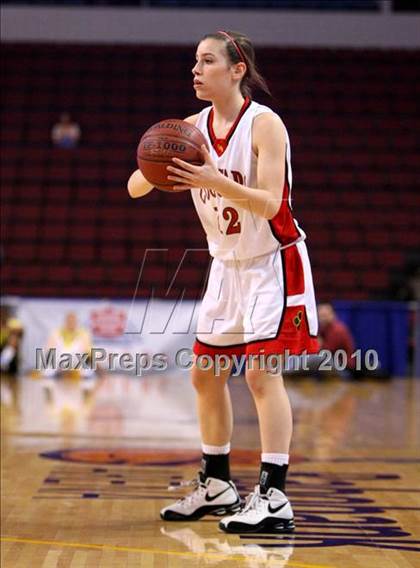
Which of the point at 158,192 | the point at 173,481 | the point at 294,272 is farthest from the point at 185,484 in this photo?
the point at 158,192

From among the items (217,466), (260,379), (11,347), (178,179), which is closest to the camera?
(178,179)

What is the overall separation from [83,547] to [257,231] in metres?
1.20

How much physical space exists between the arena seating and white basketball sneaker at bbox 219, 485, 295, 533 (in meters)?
9.60

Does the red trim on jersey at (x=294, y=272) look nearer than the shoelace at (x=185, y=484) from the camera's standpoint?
Yes

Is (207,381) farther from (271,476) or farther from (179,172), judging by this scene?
(179,172)

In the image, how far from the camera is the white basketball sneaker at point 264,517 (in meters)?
3.39

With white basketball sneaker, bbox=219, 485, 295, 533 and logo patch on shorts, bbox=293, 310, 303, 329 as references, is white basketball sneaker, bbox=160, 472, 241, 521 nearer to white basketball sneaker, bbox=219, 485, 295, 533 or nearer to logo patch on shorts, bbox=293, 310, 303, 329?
white basketball sneaker, bbox=219, 485, 295, 533

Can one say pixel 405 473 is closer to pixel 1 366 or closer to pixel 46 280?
pixel 1 366

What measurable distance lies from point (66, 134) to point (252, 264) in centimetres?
1261

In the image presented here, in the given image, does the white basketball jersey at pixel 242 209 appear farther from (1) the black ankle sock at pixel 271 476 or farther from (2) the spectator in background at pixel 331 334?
(2) the spectator in background at pixel 331 334

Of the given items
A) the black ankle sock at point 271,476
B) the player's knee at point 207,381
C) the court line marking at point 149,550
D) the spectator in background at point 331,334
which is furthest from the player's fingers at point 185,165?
the spectator in background at point 331,334

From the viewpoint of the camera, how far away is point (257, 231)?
3543 mm

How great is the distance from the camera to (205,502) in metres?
3.71

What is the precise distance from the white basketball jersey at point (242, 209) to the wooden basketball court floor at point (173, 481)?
98cm
